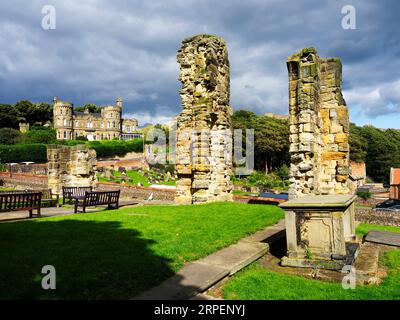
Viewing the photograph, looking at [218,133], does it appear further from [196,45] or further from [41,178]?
[41,178]

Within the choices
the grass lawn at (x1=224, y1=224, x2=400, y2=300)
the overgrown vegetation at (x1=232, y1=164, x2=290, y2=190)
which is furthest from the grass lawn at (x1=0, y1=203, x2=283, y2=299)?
the overgrown vegetation at (x1=232, y1=164, x2=290, y2=190)

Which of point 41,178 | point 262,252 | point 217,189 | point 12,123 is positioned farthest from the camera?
point 12,123

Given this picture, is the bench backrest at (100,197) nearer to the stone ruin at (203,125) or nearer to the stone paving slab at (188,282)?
the stone ruin at (203,125)

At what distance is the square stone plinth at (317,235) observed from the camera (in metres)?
5.65

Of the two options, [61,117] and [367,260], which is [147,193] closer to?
[367,260]

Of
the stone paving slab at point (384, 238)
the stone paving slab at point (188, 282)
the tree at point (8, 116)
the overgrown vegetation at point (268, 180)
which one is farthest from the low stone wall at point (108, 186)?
the tree at point (8, 116)

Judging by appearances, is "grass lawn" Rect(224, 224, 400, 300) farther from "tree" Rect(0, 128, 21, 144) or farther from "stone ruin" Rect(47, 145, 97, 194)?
"tree" Rect(0, 128, 21, 144)

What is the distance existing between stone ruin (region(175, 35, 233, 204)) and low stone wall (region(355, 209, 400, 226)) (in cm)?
913

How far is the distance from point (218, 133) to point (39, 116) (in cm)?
9409

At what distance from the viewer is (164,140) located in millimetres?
72188

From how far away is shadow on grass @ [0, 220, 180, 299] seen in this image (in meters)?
4.04

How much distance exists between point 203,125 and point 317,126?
13.1 ft

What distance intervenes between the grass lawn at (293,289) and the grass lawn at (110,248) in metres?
0.94
